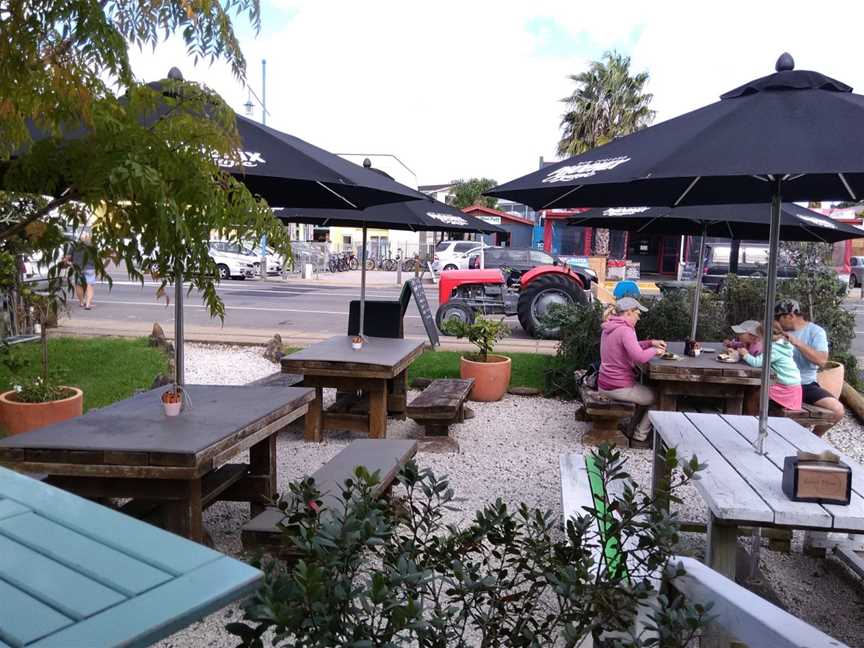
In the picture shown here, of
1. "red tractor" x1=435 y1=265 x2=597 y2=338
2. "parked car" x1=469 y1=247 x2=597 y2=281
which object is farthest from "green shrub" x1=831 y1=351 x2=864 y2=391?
"parked car" x1=469 y1=247 x2=597 y2=281

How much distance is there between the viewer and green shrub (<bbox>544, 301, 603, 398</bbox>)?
758cm

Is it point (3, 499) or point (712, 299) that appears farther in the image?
point (712, 299)

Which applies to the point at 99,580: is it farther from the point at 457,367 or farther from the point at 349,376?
the point at 457,367

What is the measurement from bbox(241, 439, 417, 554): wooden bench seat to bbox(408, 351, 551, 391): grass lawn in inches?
157

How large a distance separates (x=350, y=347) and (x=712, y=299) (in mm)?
4977

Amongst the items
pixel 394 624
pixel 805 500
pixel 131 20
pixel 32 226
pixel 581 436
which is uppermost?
pixel 131 20

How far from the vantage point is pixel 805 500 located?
2682mm

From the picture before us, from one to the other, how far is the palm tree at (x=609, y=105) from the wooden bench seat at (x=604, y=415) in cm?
2449

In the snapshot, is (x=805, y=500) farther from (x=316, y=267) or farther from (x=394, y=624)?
(x=316, y=267)

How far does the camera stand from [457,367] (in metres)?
8.53

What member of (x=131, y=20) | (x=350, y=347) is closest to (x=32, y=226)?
(x=131, y=20)

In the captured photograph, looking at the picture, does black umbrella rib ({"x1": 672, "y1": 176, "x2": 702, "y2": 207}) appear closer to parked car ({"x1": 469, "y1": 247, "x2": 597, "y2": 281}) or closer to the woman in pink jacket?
the woman in pink jacket

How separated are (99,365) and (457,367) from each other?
4239 millimetres

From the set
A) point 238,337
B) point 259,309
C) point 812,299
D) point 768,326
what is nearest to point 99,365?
point 238,337
